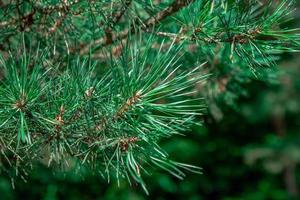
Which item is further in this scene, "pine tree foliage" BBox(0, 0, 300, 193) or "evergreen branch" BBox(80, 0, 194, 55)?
"evergreen branch" BBox(80, 0, 194, 55)

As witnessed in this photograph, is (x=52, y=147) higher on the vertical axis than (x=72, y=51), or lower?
lower

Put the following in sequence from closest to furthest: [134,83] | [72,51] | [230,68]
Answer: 1. [134,83]
2. [72,51]
3. [230,68]

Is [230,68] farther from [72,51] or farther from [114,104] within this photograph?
[114,104]

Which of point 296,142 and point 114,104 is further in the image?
point 296,142

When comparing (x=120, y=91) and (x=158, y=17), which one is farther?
(x=158, y=17)

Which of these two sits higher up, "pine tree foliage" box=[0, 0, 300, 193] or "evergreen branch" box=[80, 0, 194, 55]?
"evergreen branch" box=[80, 0, 194, 55]

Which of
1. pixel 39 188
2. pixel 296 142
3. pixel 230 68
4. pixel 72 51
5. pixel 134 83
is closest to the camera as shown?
pixel 134 83

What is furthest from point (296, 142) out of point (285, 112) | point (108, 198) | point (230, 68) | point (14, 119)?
point (14, 119)

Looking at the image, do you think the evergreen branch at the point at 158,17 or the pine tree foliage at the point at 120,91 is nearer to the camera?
the pine tree foliage at the point at 120,91

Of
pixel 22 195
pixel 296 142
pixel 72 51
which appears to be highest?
pixel 72 51

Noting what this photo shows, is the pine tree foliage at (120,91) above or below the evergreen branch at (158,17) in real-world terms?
below
